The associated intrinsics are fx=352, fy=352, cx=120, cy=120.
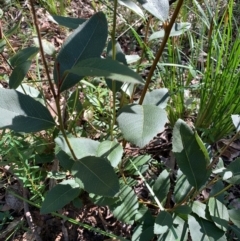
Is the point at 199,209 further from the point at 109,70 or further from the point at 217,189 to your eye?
the point at 109,70

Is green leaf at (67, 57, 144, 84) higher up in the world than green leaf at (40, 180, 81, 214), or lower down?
higher up

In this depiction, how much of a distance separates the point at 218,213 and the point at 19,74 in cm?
75

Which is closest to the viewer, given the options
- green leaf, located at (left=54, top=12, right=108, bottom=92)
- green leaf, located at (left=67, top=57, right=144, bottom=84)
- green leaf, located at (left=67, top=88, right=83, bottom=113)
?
green leaf, located at (left=67, top=57, right=144, bottom=84)

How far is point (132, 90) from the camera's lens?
4.56ft

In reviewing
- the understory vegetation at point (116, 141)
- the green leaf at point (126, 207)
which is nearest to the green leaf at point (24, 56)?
the understory vegetation at point (116, 141)

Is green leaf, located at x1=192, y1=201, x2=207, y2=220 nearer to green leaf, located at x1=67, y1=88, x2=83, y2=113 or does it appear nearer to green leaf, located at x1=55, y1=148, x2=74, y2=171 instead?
green leaf, located at x1=55, y1=148, x2=74, y2=171

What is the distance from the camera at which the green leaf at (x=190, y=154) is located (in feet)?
3.32

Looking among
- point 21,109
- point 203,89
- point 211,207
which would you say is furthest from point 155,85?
point 21,109

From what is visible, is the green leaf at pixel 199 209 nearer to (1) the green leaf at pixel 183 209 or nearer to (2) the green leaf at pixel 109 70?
(1) the green leaf at pixel 183 209

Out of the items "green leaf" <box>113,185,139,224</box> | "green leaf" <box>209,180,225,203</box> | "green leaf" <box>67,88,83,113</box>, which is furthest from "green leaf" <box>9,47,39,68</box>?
"green leaf" <box>209,180,225,203</box>

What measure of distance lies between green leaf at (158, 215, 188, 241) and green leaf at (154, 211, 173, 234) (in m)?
0.05

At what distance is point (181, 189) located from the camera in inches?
47.6

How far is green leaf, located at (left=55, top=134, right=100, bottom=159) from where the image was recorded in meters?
1.06

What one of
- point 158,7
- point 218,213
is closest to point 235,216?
point 218,213
